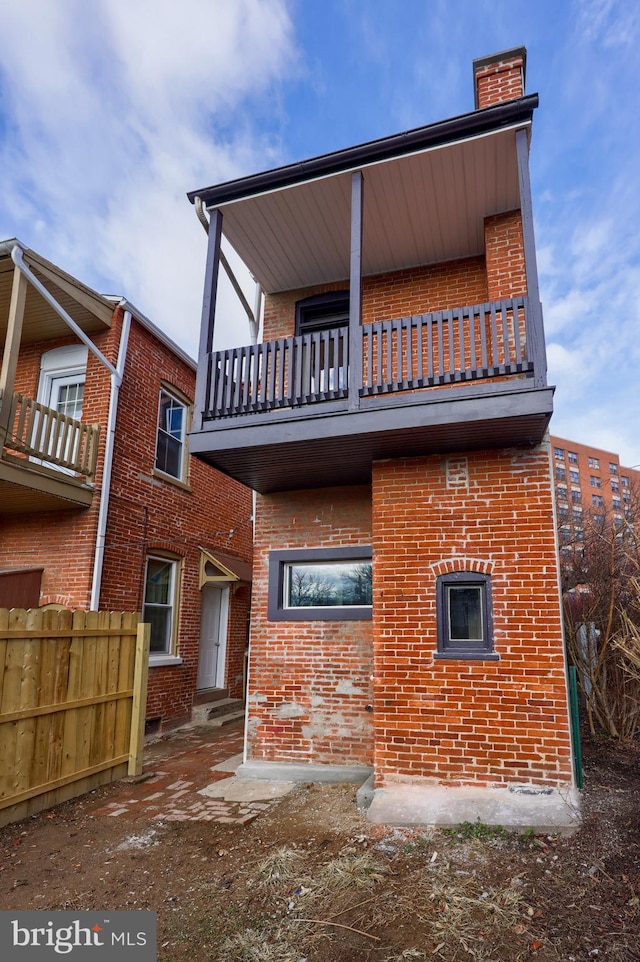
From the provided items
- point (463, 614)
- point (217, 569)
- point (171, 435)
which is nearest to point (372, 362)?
point (463, 614)

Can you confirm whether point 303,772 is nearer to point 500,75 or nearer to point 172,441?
point 172,441

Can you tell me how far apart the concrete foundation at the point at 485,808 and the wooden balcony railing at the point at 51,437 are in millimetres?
6153

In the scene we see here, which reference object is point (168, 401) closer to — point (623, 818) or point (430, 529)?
point (430, 529)

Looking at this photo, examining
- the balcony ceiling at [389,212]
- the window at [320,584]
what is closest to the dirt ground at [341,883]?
the window at [320,584]

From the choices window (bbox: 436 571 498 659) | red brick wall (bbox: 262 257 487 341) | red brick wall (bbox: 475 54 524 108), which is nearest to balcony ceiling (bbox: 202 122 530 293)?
red brick wall (bbox: 262 257 487 341)

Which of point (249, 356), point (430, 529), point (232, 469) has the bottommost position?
point (430, 529)

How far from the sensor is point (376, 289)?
25.0 feet

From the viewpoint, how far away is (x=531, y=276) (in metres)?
5.43

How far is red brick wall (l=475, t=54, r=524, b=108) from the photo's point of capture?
6.77 m

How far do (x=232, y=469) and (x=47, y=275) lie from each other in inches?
169

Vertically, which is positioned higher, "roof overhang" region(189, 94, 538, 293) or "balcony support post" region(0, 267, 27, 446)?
"roof overhang" region(189, 94, 538, 293)

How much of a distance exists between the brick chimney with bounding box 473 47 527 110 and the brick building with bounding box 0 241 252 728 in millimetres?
6073

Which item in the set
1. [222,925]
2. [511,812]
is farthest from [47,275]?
[511,812]

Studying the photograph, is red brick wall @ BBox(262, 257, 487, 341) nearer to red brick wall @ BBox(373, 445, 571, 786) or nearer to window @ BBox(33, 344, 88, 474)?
red brick wall @ BBox(373, 445, 571, 786)
